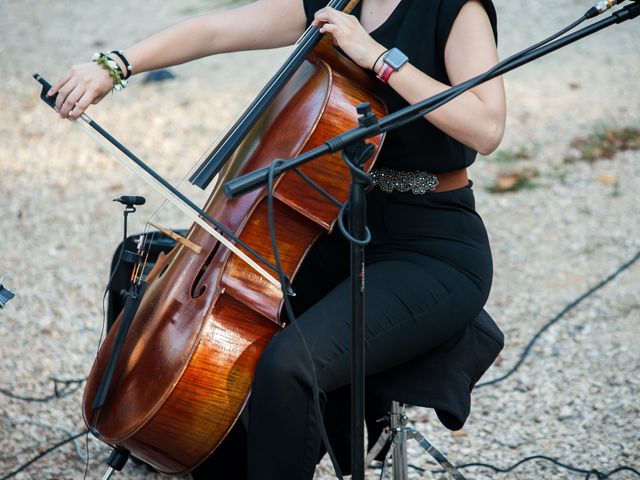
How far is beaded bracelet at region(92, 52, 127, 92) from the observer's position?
2027 millimetres

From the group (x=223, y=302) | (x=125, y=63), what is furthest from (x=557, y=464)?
(x=125, y=63)

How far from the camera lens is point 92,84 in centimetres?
196

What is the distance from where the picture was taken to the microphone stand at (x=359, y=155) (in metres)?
1.32

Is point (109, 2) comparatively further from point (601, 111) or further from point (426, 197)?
point (426, 197)

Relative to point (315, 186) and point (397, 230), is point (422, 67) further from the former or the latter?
point (315, 186)

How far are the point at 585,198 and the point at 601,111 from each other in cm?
124

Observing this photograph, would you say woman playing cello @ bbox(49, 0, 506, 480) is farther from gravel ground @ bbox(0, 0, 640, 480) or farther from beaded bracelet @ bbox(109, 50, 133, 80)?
gravel ground @ bbox(0, 0, 640, 480)

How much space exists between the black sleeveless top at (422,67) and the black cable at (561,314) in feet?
4.38

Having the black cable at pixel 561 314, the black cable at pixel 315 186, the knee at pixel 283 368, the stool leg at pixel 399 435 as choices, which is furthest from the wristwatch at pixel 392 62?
the black cable at pixel 561 314

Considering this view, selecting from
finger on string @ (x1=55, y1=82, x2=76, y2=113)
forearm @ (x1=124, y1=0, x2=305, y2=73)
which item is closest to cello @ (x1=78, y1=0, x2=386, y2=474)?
forearm @ (x1=124, y1=0, x2=305, y2=73)

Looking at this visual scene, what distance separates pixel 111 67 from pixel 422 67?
77 cm

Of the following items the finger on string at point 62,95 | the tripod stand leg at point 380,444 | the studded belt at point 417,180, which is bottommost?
the tripod stand leg at point 380,444

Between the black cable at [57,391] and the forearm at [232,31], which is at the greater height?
the forearm at [232,31]

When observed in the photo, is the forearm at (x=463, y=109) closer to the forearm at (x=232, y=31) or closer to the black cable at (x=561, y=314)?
the forearm at (x=232, y=31)
